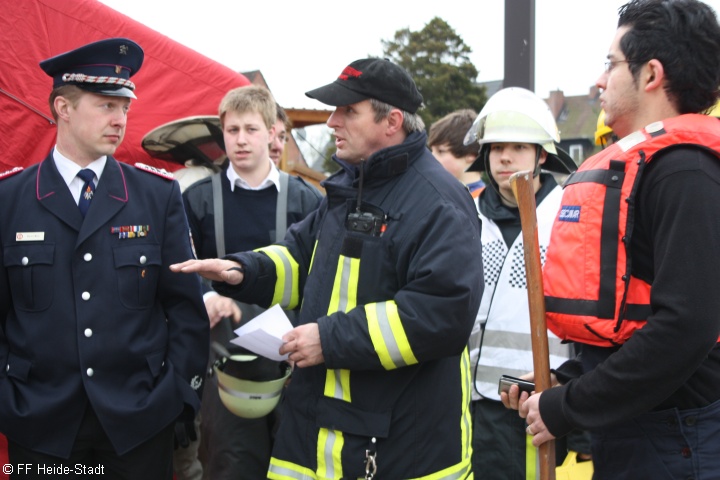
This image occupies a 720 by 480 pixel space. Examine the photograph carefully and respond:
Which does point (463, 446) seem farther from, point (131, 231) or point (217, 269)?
point (131, 231)

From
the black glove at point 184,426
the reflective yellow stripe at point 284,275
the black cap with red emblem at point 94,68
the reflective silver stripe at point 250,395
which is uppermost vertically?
the black cap with red emblem at point 94,68

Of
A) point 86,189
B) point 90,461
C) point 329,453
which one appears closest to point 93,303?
point 86,189

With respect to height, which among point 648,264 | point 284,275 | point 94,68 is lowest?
point 284,275

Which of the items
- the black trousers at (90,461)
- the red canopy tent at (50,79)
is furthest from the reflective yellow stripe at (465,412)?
the red canopy tent at (50,79)

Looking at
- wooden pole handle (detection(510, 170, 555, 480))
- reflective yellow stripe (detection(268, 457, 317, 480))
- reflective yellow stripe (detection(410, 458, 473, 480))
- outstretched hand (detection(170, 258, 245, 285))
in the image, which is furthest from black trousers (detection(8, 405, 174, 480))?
wooden pole handle (detection(510, 170, 555, 480))

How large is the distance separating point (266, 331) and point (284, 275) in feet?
1.55

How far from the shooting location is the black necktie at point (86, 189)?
2.95 m

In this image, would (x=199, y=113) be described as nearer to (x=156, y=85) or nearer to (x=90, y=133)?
(x=156, y=85)

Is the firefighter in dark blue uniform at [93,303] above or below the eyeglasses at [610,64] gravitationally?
below

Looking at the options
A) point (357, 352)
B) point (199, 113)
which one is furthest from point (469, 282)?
point (199, 113)

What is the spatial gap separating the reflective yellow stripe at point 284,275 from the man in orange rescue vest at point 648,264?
1.27 metres

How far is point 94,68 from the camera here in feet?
9.91

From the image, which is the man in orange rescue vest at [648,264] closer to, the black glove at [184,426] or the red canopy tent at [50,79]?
the black glove at [184,426]

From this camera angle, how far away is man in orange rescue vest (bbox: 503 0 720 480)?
173 cm
